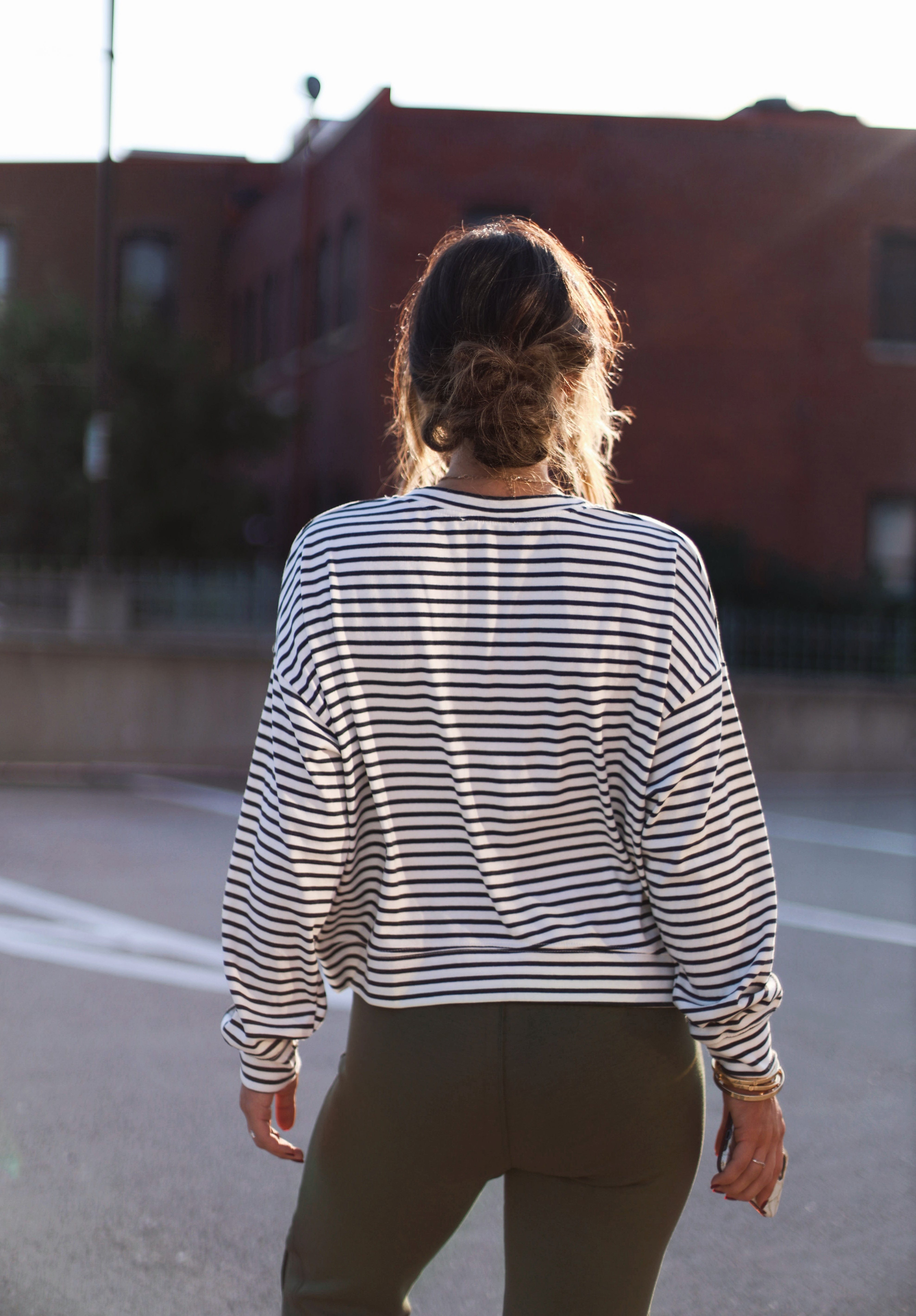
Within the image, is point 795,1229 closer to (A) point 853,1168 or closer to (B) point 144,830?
(A) point 853,1168

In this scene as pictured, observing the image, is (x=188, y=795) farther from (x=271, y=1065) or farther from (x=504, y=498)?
(x=504, y=498)

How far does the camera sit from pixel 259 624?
14.1m

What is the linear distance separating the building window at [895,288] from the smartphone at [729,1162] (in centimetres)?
2197

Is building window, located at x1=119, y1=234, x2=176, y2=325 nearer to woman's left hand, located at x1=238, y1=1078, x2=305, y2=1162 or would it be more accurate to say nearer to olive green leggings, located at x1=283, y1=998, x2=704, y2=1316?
woman's left hand, located at x1=238, y1=1078, x2=305, y2=1162

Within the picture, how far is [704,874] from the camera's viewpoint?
5.26 ft

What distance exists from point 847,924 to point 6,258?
28.5 m

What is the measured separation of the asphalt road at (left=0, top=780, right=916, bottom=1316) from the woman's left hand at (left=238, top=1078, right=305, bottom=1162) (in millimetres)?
1466

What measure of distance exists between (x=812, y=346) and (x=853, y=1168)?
19.5 meters

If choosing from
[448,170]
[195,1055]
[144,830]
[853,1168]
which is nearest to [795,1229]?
[853,1168]

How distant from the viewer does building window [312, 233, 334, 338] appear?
23.5 meters

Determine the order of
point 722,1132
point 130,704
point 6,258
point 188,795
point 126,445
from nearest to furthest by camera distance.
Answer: point 722,1132, point 188,795, point 130,704, point 126,445, point 6,258

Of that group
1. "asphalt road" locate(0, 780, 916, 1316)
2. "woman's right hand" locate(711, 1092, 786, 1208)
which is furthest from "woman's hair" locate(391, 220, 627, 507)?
"asphalt road" locate(0, 780, 916, 1316)

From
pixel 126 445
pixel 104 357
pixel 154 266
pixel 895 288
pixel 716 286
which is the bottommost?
pixel 126 445

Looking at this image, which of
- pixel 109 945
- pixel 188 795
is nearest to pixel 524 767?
pixel 109 945
